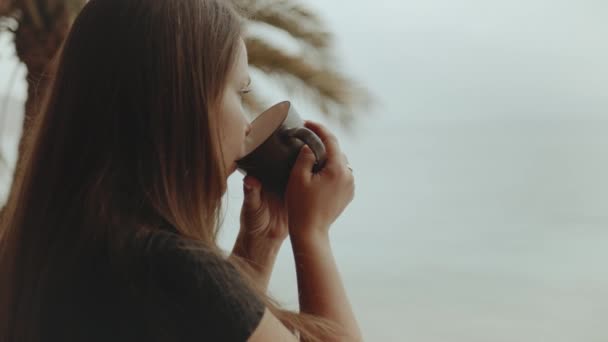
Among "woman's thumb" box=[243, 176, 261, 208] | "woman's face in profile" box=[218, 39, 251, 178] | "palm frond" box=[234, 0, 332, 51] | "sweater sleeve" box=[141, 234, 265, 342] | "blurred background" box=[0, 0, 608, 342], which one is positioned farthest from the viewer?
"palm frond" box=[234, 0, 332, 51]

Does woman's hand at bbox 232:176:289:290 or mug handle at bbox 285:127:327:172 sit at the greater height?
mug handle at bbox 285:127:327:172

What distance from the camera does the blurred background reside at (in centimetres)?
163

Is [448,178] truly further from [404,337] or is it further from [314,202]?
[314,202]

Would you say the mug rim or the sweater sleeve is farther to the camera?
the mug rim

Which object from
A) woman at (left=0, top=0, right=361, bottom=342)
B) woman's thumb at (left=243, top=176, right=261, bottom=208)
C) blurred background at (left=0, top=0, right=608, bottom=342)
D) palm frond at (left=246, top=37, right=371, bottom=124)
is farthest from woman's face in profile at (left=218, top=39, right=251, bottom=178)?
palm frond at (left=246, top=37, right=371, bottom=124)

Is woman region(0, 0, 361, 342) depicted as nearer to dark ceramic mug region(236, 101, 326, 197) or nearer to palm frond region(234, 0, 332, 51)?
dark ceramic mug region(236, 101, 326, 197)

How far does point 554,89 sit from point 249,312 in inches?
43.8

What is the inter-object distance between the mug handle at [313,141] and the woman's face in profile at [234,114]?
0.18ft

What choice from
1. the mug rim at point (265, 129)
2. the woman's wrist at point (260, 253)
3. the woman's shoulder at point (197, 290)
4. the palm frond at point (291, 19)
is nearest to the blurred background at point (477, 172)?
the palm frond at point (291, 19)

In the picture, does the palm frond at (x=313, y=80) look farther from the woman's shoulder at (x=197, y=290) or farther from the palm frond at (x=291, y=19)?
the woman's shoulder at (x=197, y=290)

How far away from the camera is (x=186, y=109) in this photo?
802 millimetres

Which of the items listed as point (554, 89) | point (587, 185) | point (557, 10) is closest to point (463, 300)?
point (587, 185)

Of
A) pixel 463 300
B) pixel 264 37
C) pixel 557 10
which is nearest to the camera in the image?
pixel 557 10

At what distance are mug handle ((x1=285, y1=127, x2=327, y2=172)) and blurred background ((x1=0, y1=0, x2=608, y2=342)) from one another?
2.29 feet
